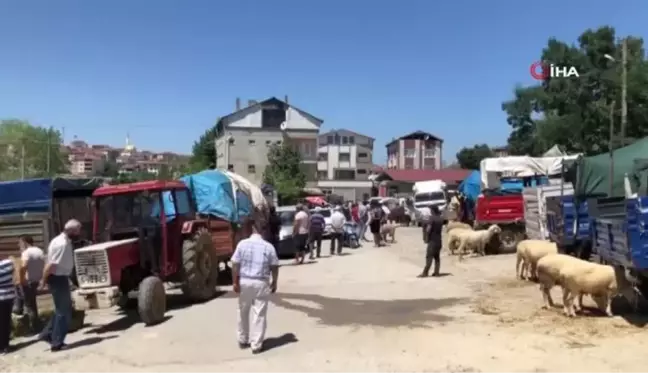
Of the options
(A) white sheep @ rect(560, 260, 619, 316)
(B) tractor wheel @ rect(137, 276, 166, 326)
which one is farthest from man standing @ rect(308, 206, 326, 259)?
(A) white sheep @ rect(560, 260, 619, 316)

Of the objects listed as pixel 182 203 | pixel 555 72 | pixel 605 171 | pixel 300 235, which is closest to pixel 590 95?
pixel 555 72

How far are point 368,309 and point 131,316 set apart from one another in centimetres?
435

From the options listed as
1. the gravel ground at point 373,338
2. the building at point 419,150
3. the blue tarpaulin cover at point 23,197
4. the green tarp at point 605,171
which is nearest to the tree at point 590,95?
the green tarp at point 605,171

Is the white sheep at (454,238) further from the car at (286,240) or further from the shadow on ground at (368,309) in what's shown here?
the shadow on ground at (368,309)

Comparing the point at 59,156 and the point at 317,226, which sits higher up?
the point at 59,156

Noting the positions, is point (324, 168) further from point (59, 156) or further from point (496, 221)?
point (496, 221)

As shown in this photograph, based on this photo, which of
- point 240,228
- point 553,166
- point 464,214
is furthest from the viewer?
point 464,214

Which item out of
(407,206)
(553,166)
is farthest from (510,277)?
(407,206)

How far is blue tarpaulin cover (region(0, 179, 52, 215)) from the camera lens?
1487 centimetres

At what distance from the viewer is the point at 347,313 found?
12141mm

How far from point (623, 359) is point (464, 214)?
24082 millimetres

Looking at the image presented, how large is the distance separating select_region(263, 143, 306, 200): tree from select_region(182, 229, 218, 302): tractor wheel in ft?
153

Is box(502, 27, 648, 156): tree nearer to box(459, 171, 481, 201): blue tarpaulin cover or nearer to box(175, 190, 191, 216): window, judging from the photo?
box(459, 171, 481, 201): blue tarpaulin cover

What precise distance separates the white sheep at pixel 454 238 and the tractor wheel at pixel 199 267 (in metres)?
10.1
